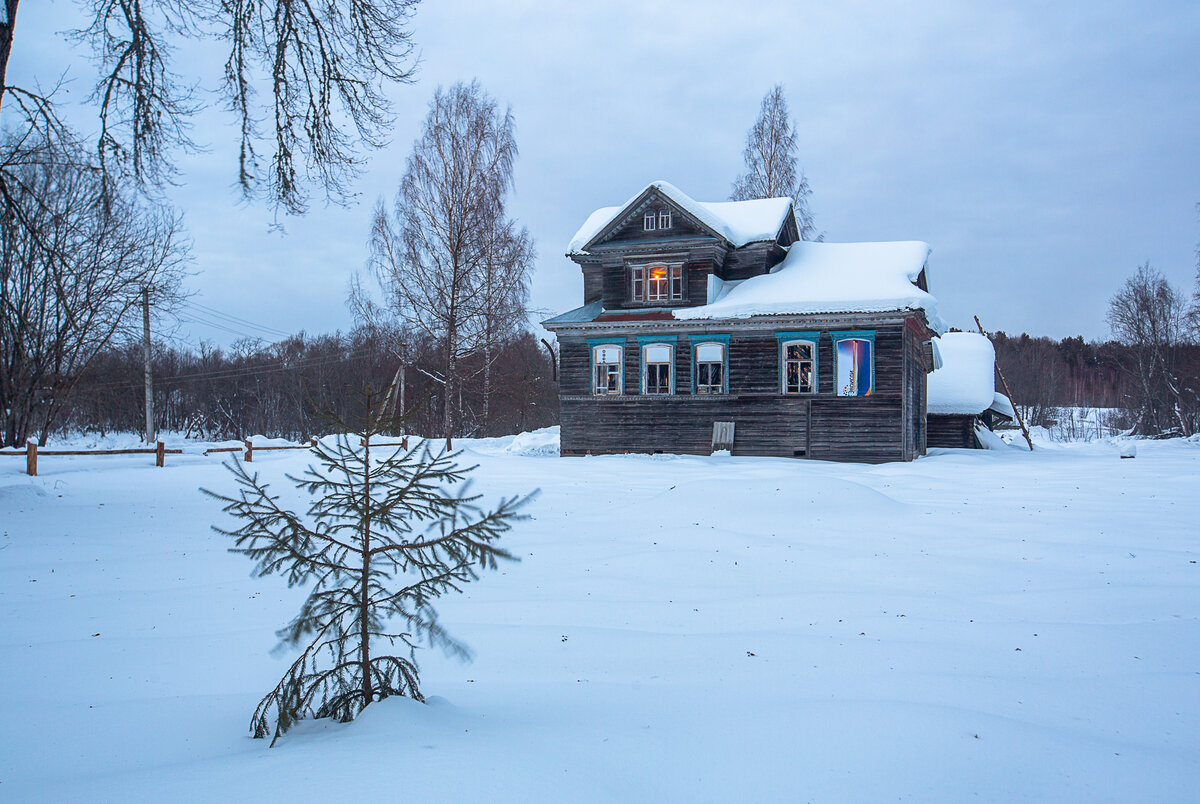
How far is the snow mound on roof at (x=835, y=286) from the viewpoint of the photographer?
1821cm

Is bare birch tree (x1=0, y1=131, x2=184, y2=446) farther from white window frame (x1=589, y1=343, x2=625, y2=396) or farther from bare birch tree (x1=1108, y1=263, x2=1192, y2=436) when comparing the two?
bare birch tree (x1=1108, y1=263, x2=1192, y2=436)

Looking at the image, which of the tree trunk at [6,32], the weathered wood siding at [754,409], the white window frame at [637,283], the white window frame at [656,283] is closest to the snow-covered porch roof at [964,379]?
the weathered wood siding at [754,409]

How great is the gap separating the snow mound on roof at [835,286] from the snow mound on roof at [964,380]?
19.1ft

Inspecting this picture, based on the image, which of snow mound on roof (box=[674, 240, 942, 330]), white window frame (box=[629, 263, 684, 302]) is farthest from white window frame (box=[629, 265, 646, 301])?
snow mound on roof (box=[674, 240, 942, 330])

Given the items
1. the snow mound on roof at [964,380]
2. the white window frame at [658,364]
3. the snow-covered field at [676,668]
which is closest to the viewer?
the snow-covered field at [676,668]

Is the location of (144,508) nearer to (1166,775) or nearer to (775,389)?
(1166,775)

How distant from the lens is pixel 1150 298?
39.9m

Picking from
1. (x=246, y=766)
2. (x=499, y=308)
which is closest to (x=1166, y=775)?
(x=246, y=766)

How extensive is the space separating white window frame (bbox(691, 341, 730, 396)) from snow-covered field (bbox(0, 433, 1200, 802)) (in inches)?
427

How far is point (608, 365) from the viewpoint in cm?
2106

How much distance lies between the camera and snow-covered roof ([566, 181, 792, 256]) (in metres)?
20.6

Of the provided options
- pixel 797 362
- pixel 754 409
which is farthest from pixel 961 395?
pixel 754 409

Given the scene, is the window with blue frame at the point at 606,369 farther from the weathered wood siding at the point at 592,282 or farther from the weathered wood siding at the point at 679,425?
the weathered wood siding at the point at 592,282

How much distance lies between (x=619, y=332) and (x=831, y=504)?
12.0 metres
